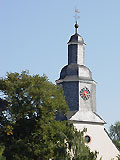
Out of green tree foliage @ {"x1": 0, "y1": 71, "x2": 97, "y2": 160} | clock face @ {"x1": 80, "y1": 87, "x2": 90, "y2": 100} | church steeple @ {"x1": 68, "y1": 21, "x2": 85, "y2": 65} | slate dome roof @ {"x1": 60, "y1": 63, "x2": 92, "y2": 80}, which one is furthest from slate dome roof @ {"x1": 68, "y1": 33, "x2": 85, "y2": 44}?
green tree foliage @ {"x1": 0, "y1": 71, "x2": 97, "y2": 160}

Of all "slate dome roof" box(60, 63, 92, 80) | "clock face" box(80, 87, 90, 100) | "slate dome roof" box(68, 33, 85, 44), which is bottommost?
"clock face" box(80, 87, 90, 100)

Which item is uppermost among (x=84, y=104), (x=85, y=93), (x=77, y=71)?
(x=77, y=71)

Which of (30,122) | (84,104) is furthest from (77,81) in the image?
(30,122)

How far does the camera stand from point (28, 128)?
4103 centimetres

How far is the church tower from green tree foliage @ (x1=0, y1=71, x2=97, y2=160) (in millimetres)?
16328

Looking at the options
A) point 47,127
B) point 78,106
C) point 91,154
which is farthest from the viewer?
point 78,106

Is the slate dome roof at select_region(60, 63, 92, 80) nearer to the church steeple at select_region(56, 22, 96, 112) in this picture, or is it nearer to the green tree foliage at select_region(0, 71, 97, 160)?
the church steeple at select_region(56, 22, 96, 112)

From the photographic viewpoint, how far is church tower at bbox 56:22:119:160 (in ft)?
191

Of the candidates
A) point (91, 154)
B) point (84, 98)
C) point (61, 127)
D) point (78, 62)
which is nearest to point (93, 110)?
point (84, 98)

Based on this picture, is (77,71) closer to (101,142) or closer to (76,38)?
(76,38)

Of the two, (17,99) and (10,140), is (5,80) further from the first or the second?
(10,140)

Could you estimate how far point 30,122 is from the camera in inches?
1606

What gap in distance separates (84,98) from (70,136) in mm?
21477

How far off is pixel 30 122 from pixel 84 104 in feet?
61.5
